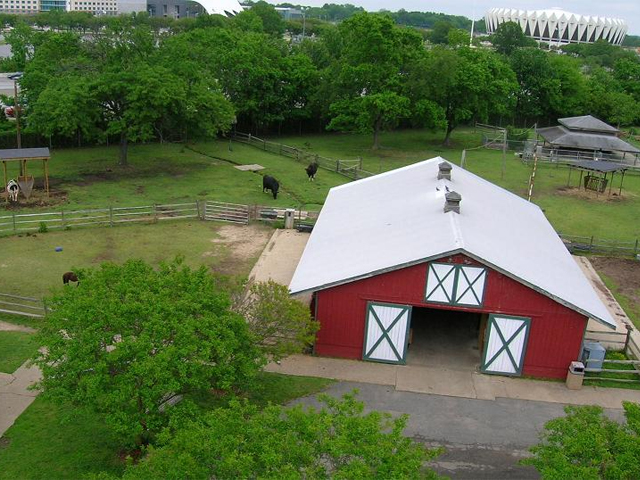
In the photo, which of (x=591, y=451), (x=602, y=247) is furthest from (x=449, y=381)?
(x=602, y=247)

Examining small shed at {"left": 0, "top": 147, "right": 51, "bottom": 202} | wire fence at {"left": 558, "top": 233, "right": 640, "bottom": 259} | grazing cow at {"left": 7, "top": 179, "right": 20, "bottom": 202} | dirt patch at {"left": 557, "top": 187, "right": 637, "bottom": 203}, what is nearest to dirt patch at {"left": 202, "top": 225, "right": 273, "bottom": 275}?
small shed at {"left": 0, "top": 147, "right": 51, "bottom": 202}

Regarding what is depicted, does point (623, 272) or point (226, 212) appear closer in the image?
point (623, 272)

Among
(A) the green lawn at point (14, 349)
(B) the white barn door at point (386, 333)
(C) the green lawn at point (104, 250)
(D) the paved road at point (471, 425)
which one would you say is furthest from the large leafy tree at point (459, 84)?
(A) the green lawn at point (14, 349)

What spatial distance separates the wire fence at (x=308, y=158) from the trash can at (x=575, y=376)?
22582 mm

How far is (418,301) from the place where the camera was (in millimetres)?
18031

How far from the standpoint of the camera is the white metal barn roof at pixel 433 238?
17.8m

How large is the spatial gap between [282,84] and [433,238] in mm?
34620

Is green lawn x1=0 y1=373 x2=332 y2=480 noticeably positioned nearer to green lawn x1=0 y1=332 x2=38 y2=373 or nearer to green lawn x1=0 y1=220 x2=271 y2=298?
green lawn x1=0 y1=332 x2=38 y2=373

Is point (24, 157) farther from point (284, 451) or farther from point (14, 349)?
point (284, 451)

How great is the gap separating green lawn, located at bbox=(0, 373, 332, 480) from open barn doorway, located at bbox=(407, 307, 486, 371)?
A: 16.4ft

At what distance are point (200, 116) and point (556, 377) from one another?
26425mm

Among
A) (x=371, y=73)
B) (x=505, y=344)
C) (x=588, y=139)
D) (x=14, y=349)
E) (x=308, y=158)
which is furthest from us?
(x=588, y=139)

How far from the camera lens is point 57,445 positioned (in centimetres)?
1447

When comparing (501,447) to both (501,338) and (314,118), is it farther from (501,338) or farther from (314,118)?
(314,118)
